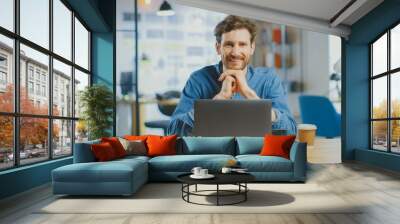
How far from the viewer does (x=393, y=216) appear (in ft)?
13.1

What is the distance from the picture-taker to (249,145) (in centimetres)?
684

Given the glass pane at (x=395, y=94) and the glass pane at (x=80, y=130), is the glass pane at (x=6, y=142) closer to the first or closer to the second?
the glass pane at (x=80, y=130)

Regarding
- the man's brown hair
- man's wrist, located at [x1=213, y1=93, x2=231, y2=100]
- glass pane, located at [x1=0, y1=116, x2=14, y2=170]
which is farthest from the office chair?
glass pane, located at [x1=0, y1=116, x2=14, y2=170]

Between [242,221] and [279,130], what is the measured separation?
613 cm

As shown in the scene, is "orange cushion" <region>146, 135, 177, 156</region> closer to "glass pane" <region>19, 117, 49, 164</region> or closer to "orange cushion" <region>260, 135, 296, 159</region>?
"orange cushion" <region>260, 135, 296, 159</region>

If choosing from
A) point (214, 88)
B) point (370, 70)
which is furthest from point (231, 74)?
point (370, 70)

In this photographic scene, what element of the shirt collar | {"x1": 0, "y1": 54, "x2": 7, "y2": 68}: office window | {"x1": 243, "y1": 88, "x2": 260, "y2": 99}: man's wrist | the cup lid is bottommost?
the cup lid

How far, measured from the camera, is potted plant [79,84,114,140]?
26.2 ft

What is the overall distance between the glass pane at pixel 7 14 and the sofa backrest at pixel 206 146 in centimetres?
322

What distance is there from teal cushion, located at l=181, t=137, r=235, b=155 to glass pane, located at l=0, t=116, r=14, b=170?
9.01ft

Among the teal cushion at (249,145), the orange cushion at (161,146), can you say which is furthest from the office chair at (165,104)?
the teal cushion at (249,145)

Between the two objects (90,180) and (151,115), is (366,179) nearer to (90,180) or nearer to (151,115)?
(90,180)

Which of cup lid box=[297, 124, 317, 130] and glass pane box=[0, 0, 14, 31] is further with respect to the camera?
cup lid box=[297, 124, 317, 130]

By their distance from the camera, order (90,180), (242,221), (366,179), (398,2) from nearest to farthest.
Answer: (242,221) < (90,180) < (366,179) < (398,2)
